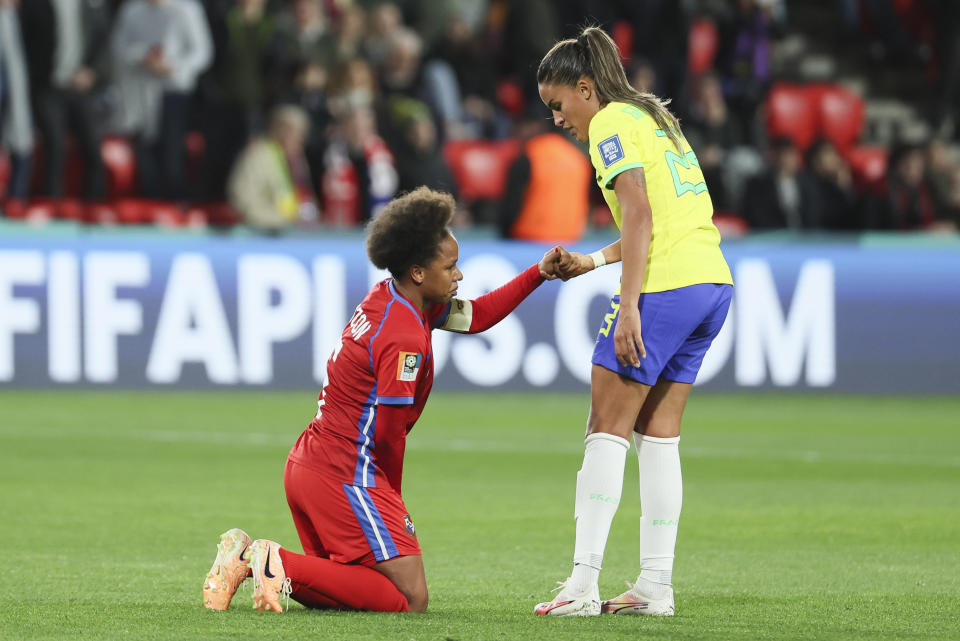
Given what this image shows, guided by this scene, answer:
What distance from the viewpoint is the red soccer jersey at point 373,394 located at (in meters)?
5.16

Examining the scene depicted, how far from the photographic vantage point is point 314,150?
15.9m

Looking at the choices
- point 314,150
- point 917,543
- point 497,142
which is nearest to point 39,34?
point 314,150

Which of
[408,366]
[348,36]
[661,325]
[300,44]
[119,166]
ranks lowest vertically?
[408,366]

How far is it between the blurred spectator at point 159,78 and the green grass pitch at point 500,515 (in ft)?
10.8

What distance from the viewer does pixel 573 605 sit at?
527 cm

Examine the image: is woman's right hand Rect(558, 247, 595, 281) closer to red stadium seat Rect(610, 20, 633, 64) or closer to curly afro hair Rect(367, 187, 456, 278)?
curly afro hair Rect(367, 187, 456, 278)

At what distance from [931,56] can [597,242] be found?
29.8 ft

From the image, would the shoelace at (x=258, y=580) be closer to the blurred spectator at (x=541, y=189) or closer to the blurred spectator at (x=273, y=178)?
the blurred spectator at (x=541, y=189)

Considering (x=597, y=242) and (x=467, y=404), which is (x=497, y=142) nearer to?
(x=597, y=242)

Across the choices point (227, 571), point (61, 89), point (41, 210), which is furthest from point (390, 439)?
point (61, 89)

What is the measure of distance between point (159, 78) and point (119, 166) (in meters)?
0.95

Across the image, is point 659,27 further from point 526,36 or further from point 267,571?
point 267,571

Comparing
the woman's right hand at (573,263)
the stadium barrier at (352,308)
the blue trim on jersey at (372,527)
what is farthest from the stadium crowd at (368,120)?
the blue trim on jersey at (372,527)

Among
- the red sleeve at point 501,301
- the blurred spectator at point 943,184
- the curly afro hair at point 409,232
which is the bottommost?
the red sleeve at point 501,301
